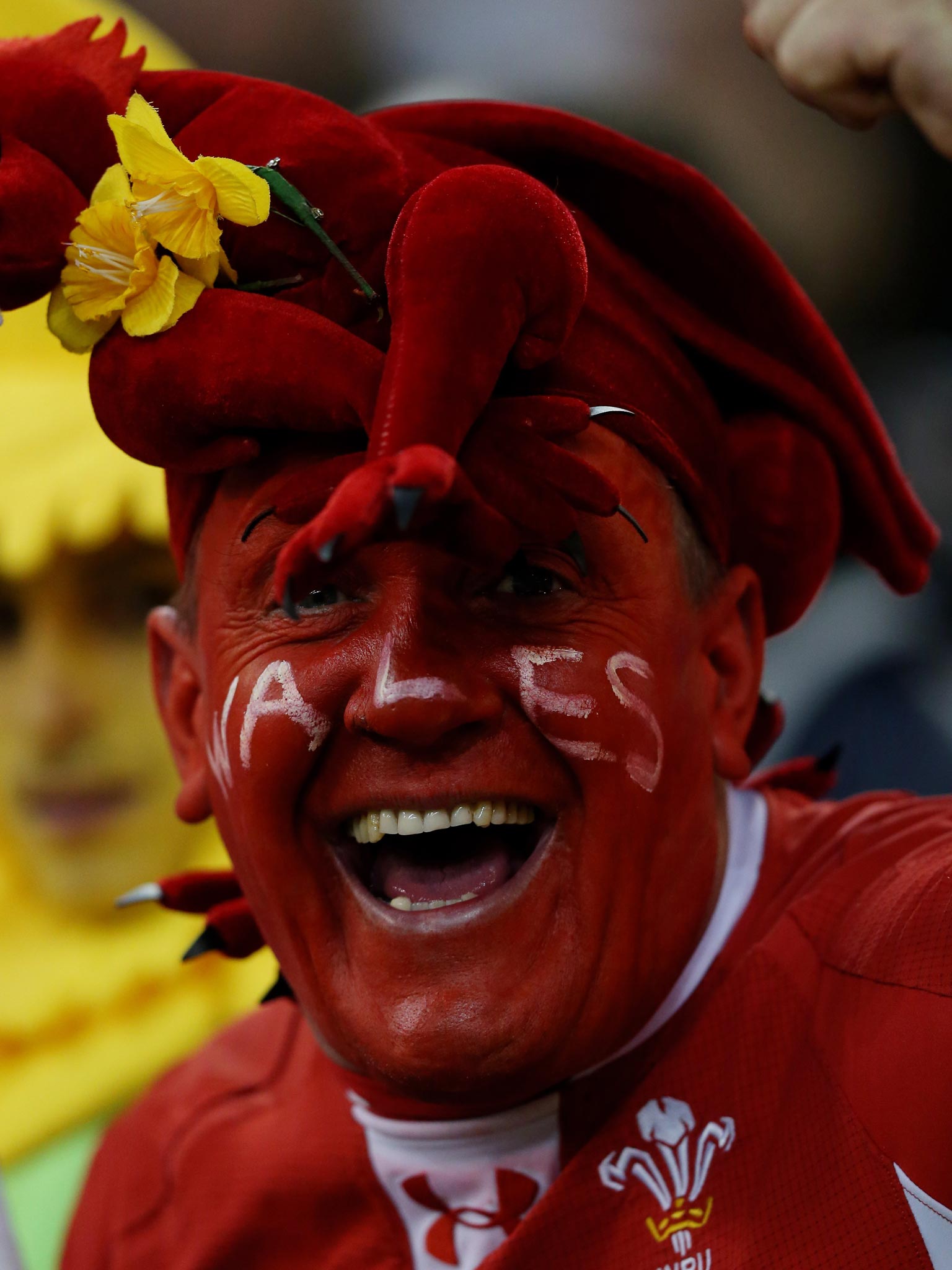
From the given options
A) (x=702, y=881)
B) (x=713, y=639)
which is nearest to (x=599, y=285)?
(x=713, y=639)

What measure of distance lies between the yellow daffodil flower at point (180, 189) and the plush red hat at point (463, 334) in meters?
0.04

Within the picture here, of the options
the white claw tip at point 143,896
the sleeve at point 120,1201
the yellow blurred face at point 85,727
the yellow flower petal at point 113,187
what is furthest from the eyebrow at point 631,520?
the yellow blurred face at point 85,727

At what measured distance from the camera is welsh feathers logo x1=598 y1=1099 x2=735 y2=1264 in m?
1.25

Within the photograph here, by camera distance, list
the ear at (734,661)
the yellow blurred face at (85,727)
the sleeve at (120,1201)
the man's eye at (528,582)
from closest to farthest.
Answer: the man's eye at (528,582) < the ear at (734,661) < the sleeve at (120,1201) < the yellow blurred face at (85,727)

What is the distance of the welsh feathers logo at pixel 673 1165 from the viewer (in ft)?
4.09

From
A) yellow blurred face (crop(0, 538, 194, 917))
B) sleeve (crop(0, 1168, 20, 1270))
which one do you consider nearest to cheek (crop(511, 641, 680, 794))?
sleeve (crop(0, 1168, 20, 1270))

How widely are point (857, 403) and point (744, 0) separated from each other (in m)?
0.39

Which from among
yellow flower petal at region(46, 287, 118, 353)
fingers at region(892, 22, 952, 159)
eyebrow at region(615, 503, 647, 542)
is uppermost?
fingers at region(892, 22, 952, 159)

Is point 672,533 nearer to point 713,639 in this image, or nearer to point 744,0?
point 713,639

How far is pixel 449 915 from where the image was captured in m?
1.24

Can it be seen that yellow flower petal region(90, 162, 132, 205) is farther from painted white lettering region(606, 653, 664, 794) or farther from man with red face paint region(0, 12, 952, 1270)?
painted white lettering region(606, 653, 664, 794)

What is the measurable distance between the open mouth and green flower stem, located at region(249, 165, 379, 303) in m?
0.39

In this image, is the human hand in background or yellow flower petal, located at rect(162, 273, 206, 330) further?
yellow flower petal, located at rect(162, 273, 206, 330)

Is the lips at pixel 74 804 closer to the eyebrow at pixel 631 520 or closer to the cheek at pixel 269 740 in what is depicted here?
the cheek at pixel 269 740
